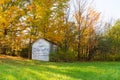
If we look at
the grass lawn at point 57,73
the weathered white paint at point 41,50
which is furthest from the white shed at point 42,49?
the grass lawn at point 57,73

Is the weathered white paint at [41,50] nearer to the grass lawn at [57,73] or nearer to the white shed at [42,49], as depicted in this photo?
the white shed at [42,49]

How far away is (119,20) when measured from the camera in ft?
203

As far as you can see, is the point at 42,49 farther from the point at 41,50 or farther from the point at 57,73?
the point at 57,73

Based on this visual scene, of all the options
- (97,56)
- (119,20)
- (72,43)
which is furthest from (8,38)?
(119,20)

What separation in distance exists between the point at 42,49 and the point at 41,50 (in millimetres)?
196

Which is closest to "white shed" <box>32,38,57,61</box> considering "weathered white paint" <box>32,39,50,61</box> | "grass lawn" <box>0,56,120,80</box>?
"weathered white paint" <box>32,39,50,61</box>

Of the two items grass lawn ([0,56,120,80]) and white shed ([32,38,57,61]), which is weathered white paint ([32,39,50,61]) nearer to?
white shed ([32,38,57,61])

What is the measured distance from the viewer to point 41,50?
4122cm

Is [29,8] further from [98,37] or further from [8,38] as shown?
[98,37]

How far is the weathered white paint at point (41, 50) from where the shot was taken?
40.3m

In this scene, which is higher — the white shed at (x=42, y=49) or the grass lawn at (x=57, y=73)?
the white shed at (x=42, y=49)

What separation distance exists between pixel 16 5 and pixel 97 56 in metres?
16.8

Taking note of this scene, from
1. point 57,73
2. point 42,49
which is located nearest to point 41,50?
point 42,49

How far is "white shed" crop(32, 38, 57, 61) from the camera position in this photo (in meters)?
40.3
